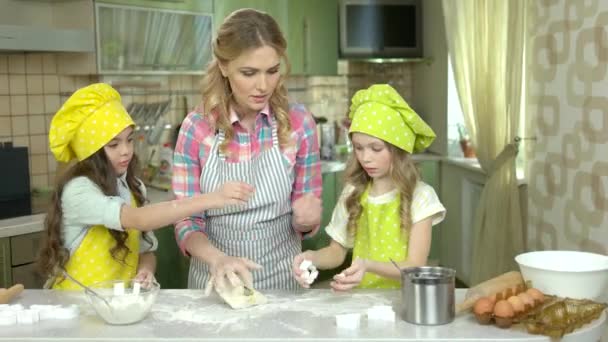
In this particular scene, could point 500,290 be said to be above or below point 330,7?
below

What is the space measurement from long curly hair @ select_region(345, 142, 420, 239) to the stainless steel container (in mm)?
515

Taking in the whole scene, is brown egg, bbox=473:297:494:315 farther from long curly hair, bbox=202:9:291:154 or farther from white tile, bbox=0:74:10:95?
white tile, bbox=0:74:10:95

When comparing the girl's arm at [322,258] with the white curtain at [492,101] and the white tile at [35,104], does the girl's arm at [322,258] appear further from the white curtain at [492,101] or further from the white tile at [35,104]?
the white tile at [35,104]

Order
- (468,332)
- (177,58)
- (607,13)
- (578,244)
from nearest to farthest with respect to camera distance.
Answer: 1. (468,332)
2. (607,13)
3. (578,244)
4. (177,58)

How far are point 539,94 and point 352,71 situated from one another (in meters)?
1.96

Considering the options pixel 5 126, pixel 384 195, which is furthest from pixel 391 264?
pixel 5 126

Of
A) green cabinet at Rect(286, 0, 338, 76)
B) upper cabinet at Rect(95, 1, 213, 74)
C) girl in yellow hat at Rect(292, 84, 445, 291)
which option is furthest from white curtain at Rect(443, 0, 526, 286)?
girl in yellow hat at Rect(292, 84, 445, 291)

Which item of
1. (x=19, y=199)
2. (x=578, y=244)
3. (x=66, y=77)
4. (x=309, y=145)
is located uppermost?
(x=66, y=77)

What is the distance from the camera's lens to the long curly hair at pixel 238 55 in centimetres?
202

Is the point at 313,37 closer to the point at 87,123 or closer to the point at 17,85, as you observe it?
the point at 17,85

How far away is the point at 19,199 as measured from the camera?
10.6 ft

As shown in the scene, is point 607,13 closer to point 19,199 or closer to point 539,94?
point 539,94

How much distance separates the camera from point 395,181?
2.18 metres

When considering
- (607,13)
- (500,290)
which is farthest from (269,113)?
(607,13)
